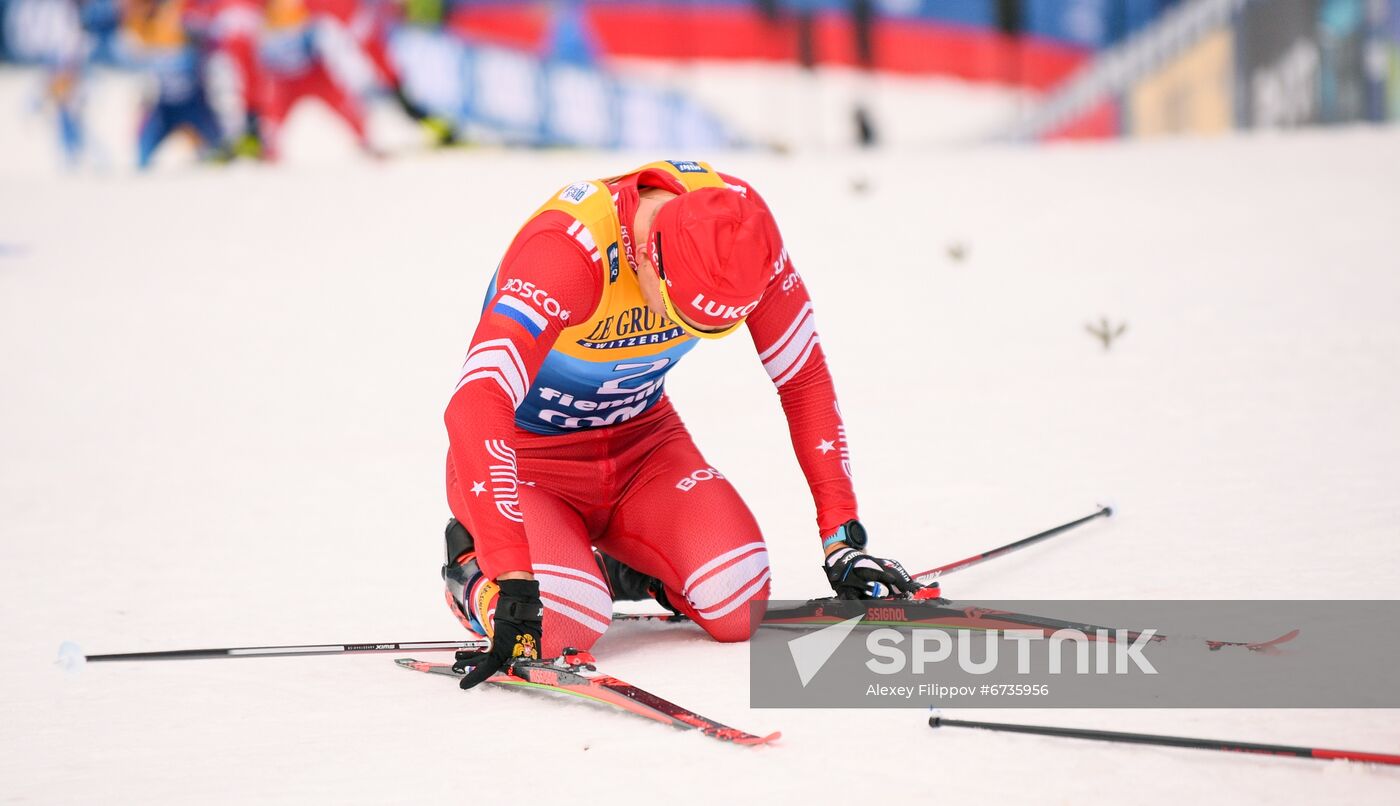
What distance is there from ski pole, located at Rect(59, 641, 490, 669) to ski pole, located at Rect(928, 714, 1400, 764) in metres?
1.26

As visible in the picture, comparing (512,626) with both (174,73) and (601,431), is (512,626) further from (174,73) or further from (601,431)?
(174,73)

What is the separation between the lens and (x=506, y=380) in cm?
295

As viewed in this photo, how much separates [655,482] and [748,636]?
44cm

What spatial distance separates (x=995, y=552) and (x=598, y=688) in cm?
122

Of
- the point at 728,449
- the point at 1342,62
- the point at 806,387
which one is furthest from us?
the point at 1342,62

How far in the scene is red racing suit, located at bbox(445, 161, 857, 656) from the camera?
294cm

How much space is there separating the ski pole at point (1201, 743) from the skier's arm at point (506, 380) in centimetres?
101

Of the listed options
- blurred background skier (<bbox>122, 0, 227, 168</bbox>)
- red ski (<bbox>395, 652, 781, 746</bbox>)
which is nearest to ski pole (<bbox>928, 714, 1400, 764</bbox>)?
red ski (<bbox>395, 652, 781, 746</bbox>)

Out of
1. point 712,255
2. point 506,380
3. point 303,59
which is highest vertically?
point 303,59

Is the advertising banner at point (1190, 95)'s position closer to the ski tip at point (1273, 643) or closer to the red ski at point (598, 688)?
the ski tip at point (1273, 643)

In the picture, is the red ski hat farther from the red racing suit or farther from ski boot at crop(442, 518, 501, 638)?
ski boot at crop(442, 518, 501, 638)

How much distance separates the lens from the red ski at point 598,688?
2.64 meters

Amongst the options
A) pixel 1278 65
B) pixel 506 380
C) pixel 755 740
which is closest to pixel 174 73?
pixel 1278 65

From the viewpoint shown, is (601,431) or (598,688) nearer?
(598,688)
